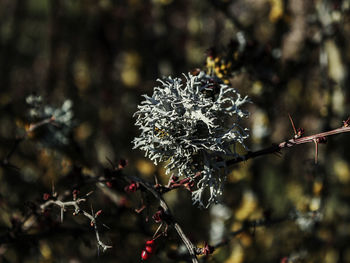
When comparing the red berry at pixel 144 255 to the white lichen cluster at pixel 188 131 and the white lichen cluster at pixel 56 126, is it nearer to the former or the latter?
the white lichen cluster at pixel 188 131

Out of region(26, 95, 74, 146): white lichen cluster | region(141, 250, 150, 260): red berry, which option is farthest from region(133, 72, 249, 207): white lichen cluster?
region(26, 95, 74, 146): white lichen cluster

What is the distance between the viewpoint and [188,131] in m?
0.85

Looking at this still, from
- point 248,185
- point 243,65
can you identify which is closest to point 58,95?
point 248,185

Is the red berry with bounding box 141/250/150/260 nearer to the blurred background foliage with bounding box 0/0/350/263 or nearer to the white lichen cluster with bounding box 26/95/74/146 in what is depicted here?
the blurred background foliage with bounding box 0/0/350/263

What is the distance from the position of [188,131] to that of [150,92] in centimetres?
204

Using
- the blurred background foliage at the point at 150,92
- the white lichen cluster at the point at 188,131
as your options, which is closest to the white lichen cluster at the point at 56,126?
the blurred background foliage at the point at 150,92

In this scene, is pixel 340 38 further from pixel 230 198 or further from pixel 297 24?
pixel 230 198

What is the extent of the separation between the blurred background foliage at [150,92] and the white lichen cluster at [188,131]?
305 mm

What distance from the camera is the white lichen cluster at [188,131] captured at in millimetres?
841

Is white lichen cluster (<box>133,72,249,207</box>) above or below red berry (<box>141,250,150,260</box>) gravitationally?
above

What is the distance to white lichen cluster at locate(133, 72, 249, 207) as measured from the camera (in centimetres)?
84

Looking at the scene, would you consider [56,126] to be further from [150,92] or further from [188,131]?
[150,92]

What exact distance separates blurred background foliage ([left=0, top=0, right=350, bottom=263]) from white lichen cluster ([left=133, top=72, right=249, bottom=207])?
305mm

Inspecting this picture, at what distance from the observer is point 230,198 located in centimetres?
232
